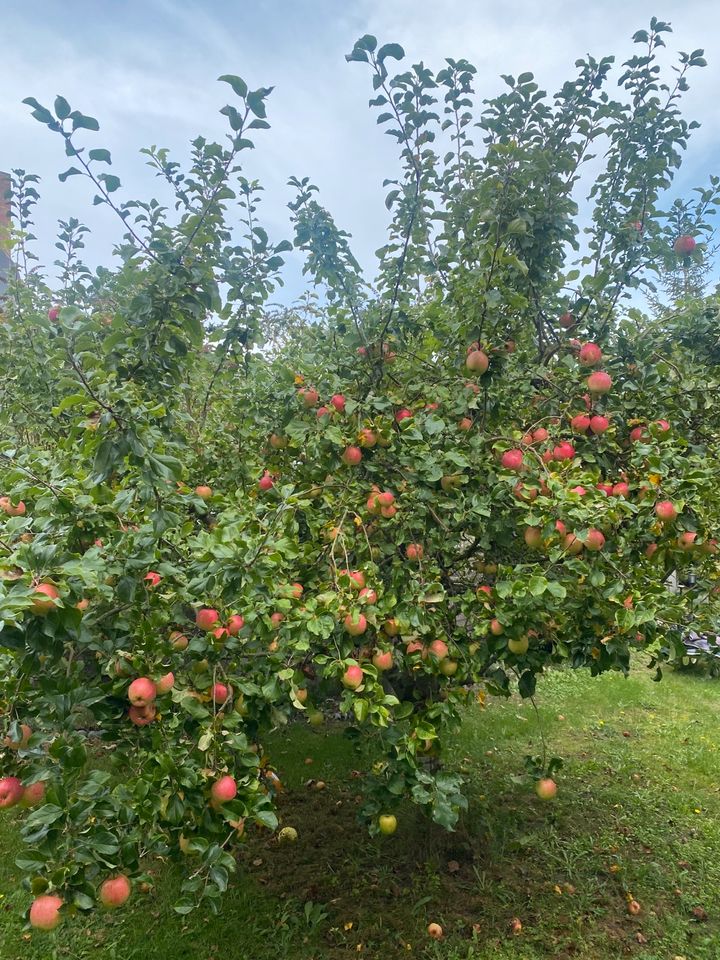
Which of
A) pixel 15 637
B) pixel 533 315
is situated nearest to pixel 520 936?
pixel 15 637

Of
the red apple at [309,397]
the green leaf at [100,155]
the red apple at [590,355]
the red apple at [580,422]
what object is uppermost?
the green leaf at [100,155]

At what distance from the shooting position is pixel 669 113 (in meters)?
3.06

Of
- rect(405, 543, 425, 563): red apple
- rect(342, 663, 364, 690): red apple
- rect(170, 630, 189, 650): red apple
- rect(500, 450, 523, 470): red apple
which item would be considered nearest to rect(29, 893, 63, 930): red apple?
rect(170, 630, 189, 650): red apple

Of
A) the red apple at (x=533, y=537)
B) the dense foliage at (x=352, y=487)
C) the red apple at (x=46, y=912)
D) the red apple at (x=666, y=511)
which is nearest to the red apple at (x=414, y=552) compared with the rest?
the dense foliage at (x=352, y=487)

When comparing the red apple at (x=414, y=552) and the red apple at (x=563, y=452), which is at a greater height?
the red apple at (x=563, y=452)

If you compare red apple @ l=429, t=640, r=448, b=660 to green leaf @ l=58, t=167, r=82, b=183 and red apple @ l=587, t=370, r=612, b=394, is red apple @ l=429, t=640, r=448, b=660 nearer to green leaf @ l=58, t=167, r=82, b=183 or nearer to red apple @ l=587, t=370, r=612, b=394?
red apple @ l=587, t=370, r=612, b=394

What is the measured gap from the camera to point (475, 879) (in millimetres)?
3109

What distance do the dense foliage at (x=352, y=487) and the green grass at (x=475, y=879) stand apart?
440 millimetres

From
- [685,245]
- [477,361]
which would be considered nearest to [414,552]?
[477,361]

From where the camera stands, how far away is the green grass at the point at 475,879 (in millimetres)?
2705

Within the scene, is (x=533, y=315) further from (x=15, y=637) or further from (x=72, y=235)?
(x=72, y=235)

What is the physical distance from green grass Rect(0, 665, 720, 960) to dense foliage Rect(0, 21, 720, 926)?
440mm

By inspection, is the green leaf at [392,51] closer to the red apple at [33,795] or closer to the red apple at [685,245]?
the red apple at [685,245]

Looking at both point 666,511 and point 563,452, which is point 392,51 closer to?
point 563,452
